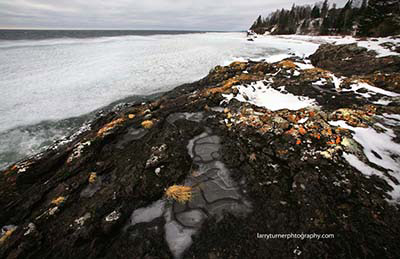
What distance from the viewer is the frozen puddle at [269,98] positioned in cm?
689

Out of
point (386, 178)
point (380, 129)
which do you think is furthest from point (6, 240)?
point (380, 129)

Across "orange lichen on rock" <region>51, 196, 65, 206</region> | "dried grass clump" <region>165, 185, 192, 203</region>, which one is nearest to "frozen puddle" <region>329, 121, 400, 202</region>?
"dried grass clump" <region>165, 185, 192, 203</region>

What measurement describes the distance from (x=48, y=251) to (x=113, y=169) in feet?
6.94

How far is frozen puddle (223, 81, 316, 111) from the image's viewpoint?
22.6 ft

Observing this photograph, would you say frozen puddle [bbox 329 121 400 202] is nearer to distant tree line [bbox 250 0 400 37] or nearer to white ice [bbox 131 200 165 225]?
white ice [bbox 131 200 165 225]

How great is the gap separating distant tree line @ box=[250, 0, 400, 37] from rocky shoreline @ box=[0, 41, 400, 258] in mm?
24723

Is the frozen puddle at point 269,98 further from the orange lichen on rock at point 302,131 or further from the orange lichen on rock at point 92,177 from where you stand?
the orange lichen on rock at point 92,177

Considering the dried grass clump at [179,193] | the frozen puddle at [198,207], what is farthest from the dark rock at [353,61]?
the dried grass clump at [179,193]

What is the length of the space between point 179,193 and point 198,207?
1.86 feet

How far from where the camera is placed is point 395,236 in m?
2.62

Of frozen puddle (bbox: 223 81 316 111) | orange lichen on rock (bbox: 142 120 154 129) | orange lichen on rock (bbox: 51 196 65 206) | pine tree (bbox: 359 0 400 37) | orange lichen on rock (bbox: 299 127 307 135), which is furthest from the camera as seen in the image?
pine tree (bbox: 359 0 400 37)

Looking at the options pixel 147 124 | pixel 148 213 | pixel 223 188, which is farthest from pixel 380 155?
pixel 147 124

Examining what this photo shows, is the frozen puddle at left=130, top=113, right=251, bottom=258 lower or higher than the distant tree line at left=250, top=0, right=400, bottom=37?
lower

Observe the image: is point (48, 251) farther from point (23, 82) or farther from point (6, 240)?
point (23, 82)
